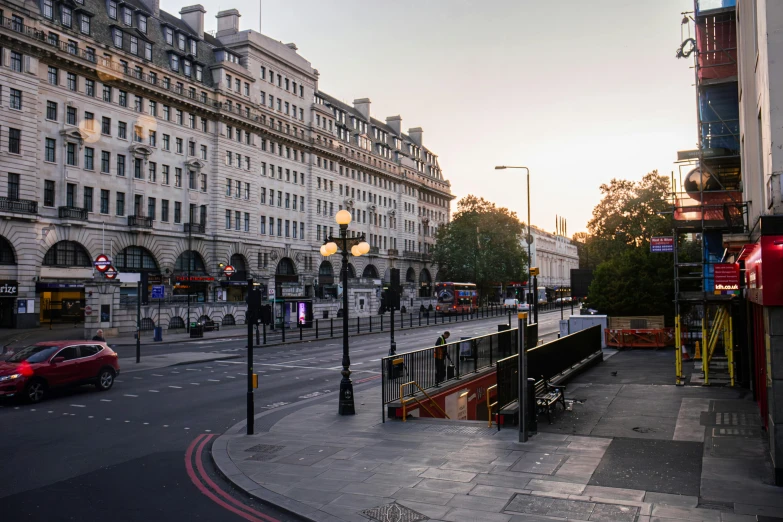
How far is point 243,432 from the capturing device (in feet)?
47.0

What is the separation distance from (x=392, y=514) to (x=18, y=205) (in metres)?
45.7

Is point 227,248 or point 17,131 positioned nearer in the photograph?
point 17,131

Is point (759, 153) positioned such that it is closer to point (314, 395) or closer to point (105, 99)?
point (314, 395)

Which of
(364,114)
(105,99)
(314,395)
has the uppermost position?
(364,114)

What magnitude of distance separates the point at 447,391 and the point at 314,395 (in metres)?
4.70

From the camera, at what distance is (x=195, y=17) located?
220ft

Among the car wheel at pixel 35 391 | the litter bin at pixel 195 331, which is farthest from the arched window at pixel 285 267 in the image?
the car wheel at pixel 35 391

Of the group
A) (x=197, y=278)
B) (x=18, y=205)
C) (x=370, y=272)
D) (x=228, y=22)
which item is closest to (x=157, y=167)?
(x=197, y=278)

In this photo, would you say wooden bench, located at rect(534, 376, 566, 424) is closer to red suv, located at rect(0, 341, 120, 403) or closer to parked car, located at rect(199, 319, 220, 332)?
red suv, located at rect(0, 341, 120, 403)

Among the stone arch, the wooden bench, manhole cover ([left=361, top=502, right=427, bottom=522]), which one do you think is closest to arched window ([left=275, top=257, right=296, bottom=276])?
the stone arch

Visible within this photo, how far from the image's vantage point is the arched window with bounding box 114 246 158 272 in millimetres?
53219

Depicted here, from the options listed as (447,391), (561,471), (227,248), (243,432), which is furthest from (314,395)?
(227,248)

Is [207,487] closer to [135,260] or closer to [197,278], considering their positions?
[135,260]

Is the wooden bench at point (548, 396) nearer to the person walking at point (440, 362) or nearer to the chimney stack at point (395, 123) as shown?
the person walking at point (440, 362)
